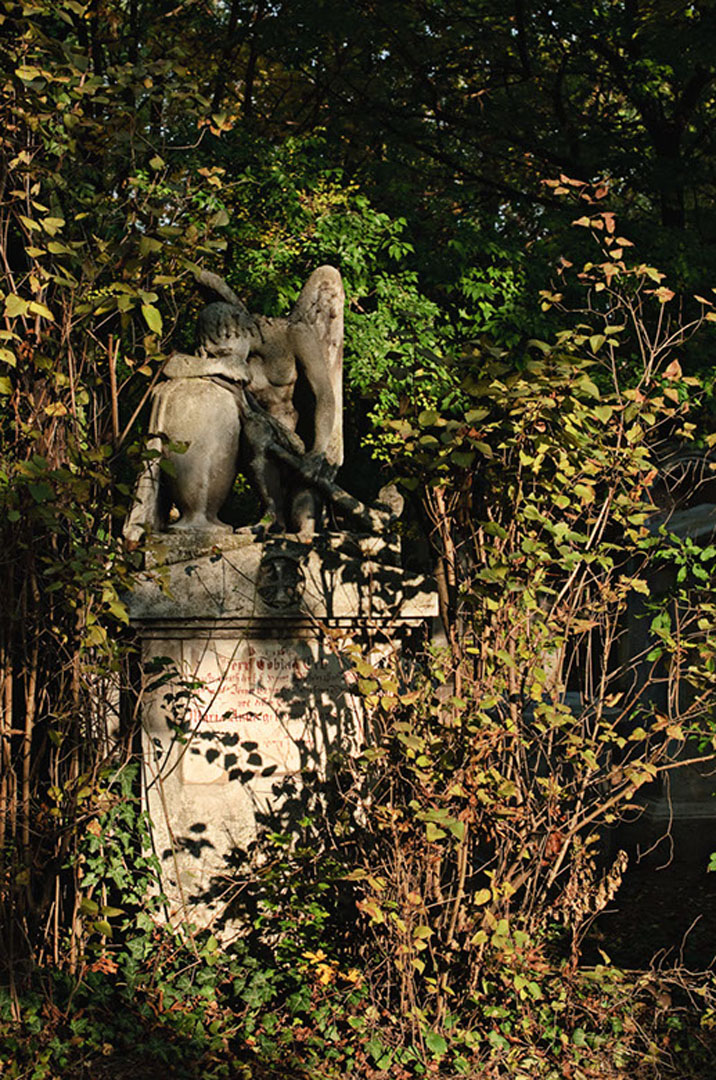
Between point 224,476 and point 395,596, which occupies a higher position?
point 224,476

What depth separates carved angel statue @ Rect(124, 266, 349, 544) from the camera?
545 centimetres

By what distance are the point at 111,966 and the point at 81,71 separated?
3.50 meters

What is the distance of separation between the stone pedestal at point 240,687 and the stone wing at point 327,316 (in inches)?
39.2

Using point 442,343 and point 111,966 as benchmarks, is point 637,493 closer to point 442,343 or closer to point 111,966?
point 111,966

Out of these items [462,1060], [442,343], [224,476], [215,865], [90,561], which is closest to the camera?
[90,561]

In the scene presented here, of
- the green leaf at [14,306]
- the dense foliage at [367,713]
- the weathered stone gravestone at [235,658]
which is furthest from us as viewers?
the weathered stone gravestone at [235,658]

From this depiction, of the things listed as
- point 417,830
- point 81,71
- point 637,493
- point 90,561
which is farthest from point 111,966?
point 81,71

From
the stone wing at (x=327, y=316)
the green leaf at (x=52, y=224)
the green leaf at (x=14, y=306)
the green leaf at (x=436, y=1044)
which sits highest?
the stone wing at (x=327, y=316)

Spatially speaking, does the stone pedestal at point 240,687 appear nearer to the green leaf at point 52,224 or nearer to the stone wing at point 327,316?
the stone wing at point 327,316

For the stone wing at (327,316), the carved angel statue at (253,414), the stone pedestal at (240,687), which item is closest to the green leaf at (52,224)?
the carved angel statue at (253,414)

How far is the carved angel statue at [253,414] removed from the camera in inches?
214

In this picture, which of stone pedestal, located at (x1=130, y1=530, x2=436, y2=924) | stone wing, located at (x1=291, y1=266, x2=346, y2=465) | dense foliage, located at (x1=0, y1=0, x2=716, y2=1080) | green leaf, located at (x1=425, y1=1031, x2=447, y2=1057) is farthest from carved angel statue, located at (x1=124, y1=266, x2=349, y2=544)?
green leaf, located at (x1=425, y1=1031, x2=447, y2=1057)

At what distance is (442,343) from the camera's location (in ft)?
37.7

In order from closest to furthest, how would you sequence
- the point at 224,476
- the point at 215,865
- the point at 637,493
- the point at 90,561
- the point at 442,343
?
the point at 90,561 → the point at 637,493 → the point at 215,865 → the point at 224,476 → the point at 442,343
